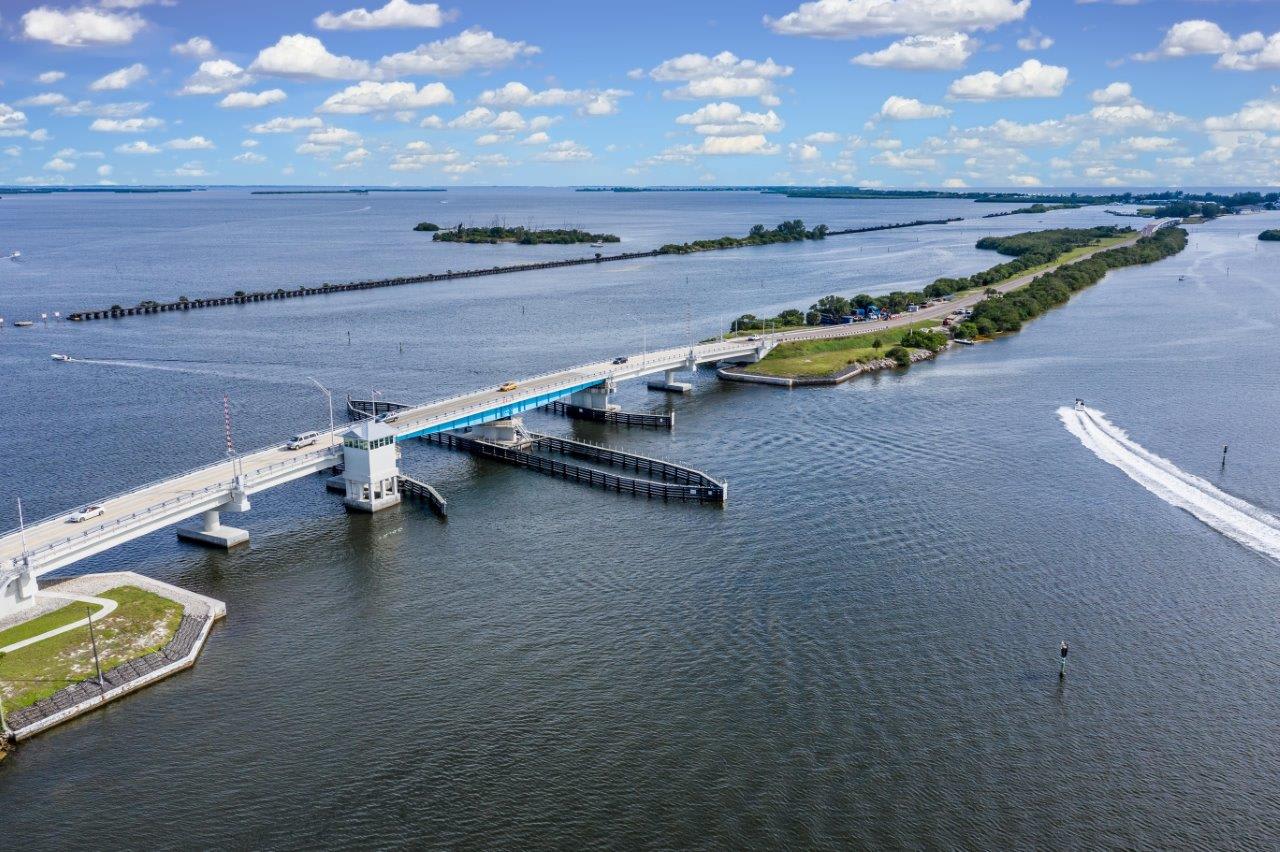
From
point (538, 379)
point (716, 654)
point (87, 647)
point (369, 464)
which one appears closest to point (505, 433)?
point (538, 379)

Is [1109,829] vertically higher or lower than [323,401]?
lower

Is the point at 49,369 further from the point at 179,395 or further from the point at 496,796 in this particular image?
the point at 496,796

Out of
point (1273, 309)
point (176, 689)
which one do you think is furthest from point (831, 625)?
point (1273, 309)

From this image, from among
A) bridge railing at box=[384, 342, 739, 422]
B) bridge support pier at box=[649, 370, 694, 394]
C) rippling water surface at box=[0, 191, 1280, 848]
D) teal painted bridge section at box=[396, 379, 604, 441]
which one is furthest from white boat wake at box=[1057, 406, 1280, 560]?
teal painted bridge section at box=[396, 379, 604, 441]

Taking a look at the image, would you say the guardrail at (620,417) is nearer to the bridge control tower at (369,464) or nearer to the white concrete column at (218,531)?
the bridge control tower at (369,464)

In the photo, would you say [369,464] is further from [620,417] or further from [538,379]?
[620,417]
